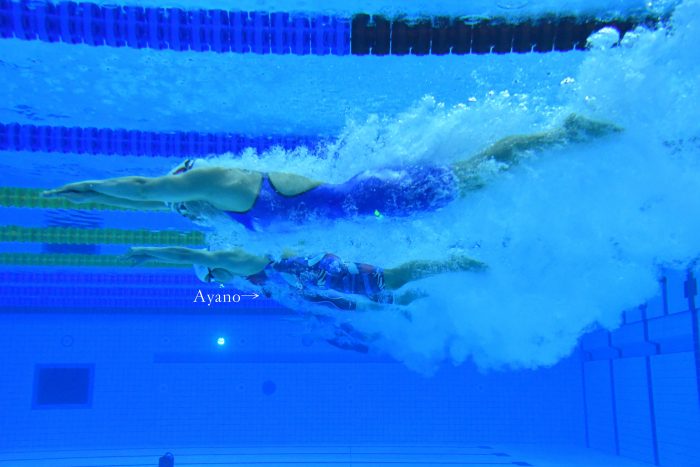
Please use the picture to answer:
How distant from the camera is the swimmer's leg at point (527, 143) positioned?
434 cm

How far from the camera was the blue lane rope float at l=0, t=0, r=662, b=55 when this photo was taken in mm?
4516

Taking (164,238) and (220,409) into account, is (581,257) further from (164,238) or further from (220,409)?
(220,409)

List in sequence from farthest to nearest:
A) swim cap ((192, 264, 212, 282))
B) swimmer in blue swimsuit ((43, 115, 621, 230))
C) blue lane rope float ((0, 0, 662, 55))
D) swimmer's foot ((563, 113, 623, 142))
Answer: swim cap ((192, 264, 212, 282)), blue lane rope float ((0, 0, 662, 55)), swimmer's foot ((563, 113, 623, 142)), swimmer in blue swimsuit ((43, 115, 621, 230))

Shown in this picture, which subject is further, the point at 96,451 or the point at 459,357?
the point at 459,357

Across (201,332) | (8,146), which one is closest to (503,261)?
(8,146)

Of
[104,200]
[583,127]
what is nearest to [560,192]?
[583,127]

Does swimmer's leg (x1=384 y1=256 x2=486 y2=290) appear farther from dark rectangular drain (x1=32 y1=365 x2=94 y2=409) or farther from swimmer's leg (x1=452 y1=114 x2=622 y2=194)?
dark rectangular drain (x1=32 y1=365 x2=94 y2=409)

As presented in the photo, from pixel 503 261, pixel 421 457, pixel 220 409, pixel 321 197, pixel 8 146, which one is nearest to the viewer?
pixel 321 197

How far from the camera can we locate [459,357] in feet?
44.1

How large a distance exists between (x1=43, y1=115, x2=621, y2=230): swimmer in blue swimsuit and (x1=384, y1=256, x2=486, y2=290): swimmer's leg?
32.1 inches

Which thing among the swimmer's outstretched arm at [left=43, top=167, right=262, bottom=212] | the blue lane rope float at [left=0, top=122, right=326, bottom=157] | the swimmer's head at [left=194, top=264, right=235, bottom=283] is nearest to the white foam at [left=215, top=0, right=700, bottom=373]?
the blue lane rope float at [left=0, top=122, right=326, bottom=157]

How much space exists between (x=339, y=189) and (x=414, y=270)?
1.29 metres

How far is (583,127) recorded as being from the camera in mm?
4430

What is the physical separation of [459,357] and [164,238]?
740cm
